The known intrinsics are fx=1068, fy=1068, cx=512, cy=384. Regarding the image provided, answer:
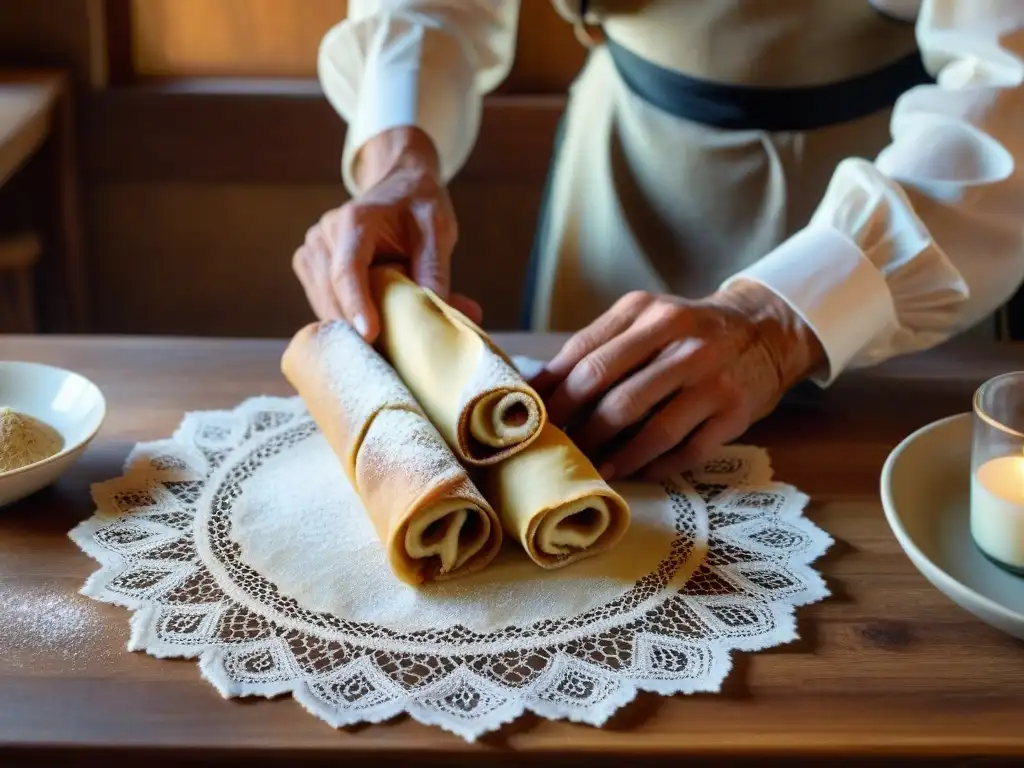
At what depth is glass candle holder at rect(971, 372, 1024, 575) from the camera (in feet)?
1.95

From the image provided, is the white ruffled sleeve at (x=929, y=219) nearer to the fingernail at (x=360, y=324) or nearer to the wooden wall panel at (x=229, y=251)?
the fingernail at (x=360, y=324)

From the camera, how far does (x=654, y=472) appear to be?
2.45 ft

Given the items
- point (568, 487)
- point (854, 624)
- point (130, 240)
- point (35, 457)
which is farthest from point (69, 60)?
point (854, 624)

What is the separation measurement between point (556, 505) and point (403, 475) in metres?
0.09

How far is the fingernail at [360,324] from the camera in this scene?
2.65ft

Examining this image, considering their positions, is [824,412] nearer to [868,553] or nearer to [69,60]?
[868,553]

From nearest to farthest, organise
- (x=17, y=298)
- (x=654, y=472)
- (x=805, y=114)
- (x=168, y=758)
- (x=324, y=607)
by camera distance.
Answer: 1. (x=168, y=758)
2. (x=324, y=607)
3. (x=654, y=472)
4. (x=805, y=114)
5. (x=17, y=298)

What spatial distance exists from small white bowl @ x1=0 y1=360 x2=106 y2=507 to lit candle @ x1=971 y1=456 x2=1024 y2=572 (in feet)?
1.85

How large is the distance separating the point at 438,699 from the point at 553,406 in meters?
0.26

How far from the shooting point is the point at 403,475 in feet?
2.06

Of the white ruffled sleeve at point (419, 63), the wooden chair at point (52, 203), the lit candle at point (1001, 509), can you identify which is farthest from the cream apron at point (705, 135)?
the wooden chair at point (52, 203)

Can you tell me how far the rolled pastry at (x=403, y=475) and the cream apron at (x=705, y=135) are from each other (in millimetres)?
433

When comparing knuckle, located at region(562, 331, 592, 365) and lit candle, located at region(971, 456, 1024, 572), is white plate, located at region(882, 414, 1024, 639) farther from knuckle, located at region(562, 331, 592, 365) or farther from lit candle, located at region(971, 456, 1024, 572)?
knuckle, located at region(562, 331, 592, 365)

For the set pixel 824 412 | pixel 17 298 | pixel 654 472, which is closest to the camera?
pixel 654 472
